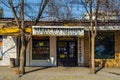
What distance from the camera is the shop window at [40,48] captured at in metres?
26.2

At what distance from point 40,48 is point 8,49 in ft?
8.62

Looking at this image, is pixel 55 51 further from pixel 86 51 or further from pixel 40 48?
pixel 86 51

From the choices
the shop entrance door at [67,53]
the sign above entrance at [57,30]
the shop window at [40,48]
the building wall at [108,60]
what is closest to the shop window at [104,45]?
the building wall at [108,60]

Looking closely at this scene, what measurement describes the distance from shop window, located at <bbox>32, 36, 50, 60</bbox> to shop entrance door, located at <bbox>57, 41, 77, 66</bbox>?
36.1 inches

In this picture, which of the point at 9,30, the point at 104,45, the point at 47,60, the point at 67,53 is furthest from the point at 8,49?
the point at 104,45

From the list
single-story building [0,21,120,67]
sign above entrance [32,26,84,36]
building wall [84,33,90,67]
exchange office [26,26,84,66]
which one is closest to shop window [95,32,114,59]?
single-story building [0,21,120,67]

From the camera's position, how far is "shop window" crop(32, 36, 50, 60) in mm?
26188

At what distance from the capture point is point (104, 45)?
26375 mm

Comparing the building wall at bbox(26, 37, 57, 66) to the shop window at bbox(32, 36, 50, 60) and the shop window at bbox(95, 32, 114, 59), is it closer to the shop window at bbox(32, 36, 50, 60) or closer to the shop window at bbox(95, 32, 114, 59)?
the shop window at bbox(32, 36, 50, 60)

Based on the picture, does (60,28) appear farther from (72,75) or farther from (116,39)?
(116,39)

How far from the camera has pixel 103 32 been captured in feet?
86.2

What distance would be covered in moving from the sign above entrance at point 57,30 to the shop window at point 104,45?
4696 mm

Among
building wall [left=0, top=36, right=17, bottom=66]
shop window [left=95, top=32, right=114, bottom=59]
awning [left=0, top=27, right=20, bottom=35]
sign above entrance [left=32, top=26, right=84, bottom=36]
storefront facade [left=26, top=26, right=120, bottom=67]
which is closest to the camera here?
sign above entrance [left=32, top=26, right=84, bottom=36]

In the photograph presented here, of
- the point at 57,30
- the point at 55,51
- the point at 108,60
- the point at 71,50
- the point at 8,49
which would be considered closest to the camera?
the point at 57,30
